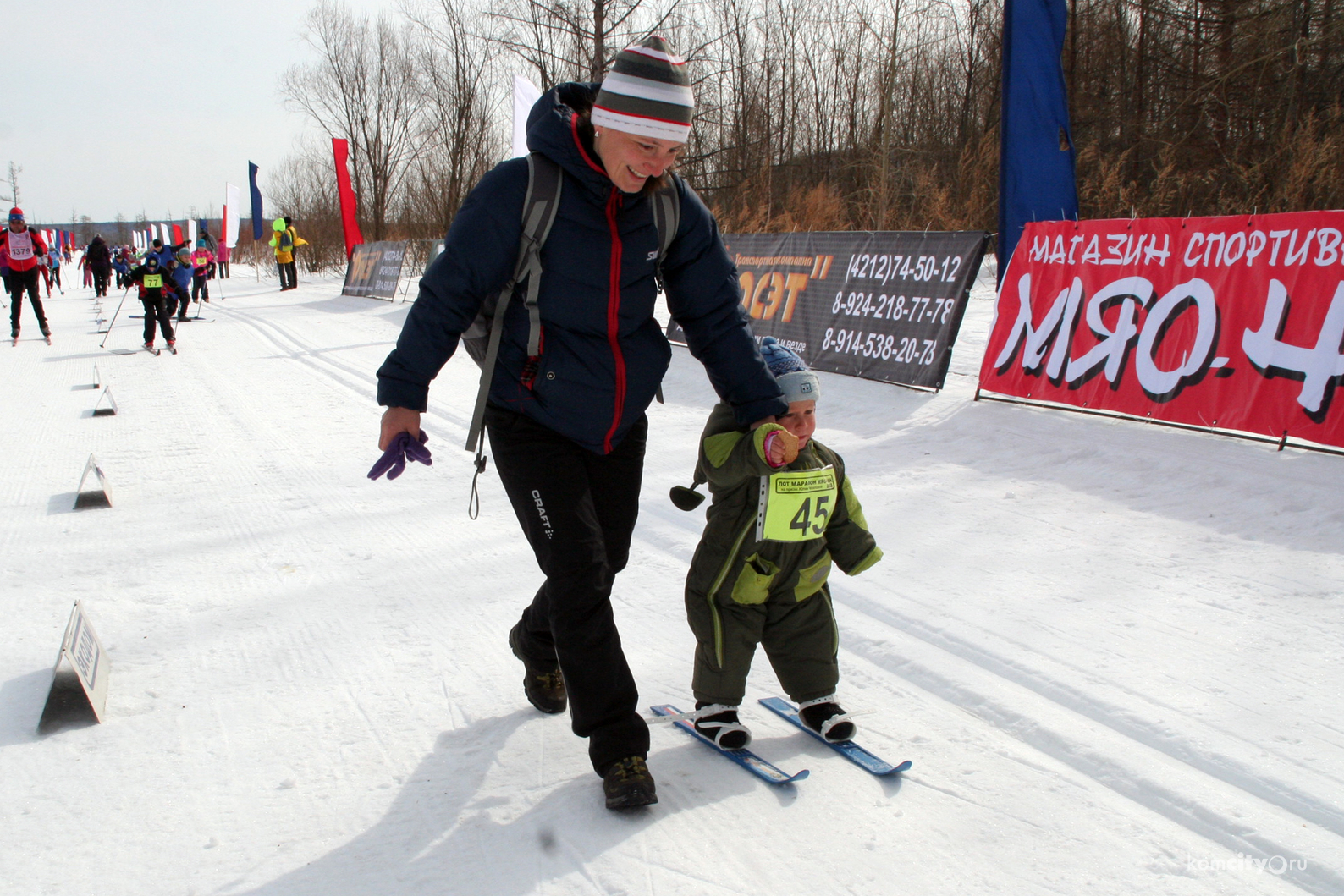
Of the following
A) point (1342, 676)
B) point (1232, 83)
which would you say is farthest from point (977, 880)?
point (1232, 83)

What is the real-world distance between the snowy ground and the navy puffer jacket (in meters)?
1.06

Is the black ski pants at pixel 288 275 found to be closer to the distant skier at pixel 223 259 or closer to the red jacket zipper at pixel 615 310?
the distant skier at pixel 223 259

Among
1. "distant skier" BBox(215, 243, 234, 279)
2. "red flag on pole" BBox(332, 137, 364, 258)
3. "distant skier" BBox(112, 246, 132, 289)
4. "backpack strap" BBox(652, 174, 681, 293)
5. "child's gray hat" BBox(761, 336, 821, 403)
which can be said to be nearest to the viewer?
"backpack strap" BBox(652, 174, 681, 293)

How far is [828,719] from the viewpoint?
2781mm

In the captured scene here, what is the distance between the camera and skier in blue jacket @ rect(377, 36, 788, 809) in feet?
7.50

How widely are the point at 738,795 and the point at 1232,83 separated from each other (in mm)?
19585

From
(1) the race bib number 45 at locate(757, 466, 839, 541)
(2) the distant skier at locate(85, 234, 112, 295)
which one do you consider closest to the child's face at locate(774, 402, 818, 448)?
(1) the race bib number 45 at locate(757, 466, 839, 541)

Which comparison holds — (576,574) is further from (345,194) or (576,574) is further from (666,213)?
(345,194)

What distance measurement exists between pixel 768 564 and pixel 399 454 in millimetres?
1079

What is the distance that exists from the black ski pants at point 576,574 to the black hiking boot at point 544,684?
1.69 ft

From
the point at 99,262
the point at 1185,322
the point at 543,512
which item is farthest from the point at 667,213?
the point at 99,262

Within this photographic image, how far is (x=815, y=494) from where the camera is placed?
264 centimetres

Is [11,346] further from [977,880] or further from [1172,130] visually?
[1172,130]

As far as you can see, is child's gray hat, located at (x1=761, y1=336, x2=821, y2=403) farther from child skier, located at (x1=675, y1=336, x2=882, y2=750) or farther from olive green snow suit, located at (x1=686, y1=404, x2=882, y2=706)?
olive green snow suit, located at (x1=686, y1=404, x2=882, y2=706)
